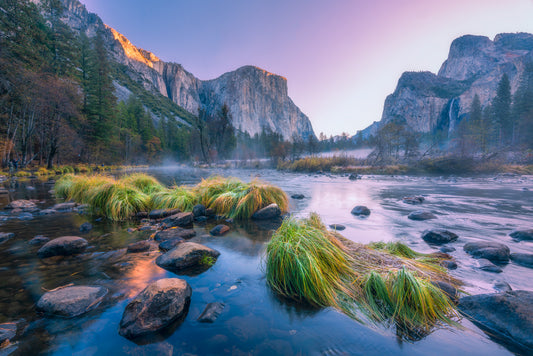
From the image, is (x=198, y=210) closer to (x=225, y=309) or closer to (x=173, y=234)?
(x=173, y=234)

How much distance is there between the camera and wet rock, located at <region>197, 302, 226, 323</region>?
212 centimetres

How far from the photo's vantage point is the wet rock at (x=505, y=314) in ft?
5.91

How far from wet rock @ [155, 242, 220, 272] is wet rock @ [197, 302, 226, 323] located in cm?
115

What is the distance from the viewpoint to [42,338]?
5.94 ft

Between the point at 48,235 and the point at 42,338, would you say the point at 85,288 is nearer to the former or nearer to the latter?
the point at 42,338

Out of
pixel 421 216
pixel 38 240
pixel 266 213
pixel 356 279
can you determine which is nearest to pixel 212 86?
pixel 266 213

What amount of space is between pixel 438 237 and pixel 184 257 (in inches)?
211

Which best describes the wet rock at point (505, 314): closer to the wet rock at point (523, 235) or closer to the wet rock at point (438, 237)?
the wet rock at point (438, 237)

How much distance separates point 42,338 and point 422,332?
356 cm

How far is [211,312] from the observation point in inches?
87.3

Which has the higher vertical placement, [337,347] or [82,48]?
[82,48]

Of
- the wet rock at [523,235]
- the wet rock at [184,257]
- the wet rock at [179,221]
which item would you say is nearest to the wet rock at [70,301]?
the wet rock at [184,257]

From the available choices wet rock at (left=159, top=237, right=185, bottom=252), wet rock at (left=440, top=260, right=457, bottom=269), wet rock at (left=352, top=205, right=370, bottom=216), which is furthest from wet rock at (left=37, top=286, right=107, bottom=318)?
wet rock at (left=352, top=205, right=370, bottom=216)

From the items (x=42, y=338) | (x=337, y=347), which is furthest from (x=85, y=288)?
(x=337, y=347)
